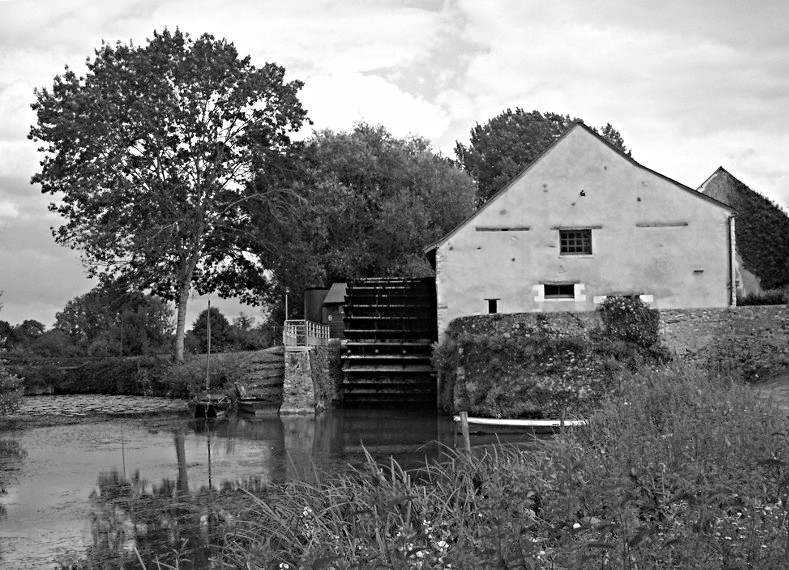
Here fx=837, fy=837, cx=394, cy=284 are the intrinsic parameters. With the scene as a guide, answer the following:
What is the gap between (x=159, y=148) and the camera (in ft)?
108

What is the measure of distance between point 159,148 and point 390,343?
42.0 ft

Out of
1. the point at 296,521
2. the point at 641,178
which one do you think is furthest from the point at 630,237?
the point at 296,521

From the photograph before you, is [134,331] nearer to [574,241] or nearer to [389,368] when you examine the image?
[389,368]

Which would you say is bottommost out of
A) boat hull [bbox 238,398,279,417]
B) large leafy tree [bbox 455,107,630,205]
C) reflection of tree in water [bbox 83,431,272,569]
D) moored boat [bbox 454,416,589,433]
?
boat hull [bbox 238,398,279,417]

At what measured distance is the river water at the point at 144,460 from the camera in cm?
935

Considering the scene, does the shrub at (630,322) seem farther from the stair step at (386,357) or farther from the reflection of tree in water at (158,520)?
the reflection of tree in water at (158,520)

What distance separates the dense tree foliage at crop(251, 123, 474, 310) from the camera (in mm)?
36938


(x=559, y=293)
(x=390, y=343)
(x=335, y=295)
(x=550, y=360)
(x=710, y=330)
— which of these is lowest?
(x=550, y=360)

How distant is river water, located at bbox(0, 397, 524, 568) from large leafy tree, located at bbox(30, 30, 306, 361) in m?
9.08

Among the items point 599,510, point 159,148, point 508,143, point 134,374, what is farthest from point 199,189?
point 599,510

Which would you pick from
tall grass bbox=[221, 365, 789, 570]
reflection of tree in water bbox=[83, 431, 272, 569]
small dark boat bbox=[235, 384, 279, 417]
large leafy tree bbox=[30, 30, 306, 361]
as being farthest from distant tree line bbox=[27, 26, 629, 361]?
tall grass bbox=[221, 365, 789, 570]

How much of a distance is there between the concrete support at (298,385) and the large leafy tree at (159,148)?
839 centimetres

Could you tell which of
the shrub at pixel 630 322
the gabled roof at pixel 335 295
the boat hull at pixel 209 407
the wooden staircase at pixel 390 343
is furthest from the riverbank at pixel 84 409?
the shrub at pixel 630 322

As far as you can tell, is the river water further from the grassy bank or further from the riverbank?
the grassy bank
